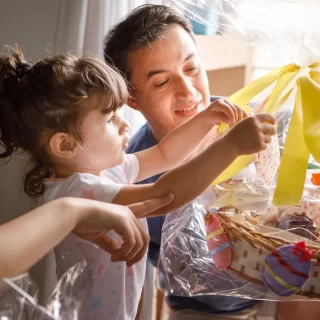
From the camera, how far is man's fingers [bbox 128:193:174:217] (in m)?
0.58

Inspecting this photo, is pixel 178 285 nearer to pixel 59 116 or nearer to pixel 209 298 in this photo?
pixel 209 298

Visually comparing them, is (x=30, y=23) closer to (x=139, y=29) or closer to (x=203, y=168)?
(x=139, y=29)

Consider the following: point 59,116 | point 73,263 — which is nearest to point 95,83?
point 59,116

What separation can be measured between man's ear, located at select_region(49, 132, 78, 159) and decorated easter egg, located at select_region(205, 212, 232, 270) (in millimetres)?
182

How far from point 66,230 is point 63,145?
0.45ft

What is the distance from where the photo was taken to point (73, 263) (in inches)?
23.3

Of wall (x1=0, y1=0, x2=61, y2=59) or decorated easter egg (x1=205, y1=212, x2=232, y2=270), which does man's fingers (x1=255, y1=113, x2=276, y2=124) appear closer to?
decorated easter egg (x1=205, y1=212, x2=232, y2=270)

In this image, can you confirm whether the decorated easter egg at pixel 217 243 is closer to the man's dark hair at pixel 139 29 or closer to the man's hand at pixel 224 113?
the man's hand at pixel 224 113

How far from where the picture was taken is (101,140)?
0.63m

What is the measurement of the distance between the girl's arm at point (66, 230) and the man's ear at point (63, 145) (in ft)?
0.33

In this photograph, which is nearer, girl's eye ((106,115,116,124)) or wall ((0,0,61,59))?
girl's eye ((106,115,116,124))

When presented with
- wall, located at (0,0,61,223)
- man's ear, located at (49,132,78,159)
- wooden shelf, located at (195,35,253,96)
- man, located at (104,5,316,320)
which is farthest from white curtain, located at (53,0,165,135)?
man's ear, located at (49,132,78,159)

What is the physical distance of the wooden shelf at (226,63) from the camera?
1.30m

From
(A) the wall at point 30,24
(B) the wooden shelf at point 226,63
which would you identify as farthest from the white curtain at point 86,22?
(B) the wooden shelf at point 226,63
